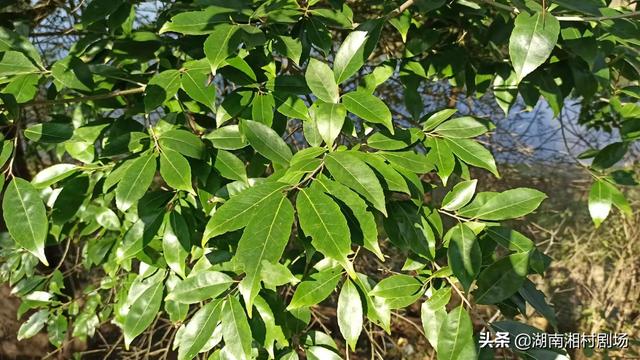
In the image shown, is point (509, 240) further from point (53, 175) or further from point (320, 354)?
point (53, 175)

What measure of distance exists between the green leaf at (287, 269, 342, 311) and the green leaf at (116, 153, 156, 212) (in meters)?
0.34

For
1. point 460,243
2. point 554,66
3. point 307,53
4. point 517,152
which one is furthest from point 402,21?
point 517,152

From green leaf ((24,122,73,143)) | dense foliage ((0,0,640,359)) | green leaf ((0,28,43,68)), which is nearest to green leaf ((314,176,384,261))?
dense foliage ((0,0,640,359))

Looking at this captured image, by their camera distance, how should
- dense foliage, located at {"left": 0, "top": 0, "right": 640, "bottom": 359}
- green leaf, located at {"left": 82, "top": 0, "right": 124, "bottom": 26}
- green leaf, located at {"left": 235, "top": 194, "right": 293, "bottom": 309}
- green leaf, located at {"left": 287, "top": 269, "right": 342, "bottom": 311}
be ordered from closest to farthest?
1. green leaf, located at {"left": 235, "top": 194, "right": 293, "bottom": 309}
2. dense foliage, located at {"left": 0, "top": 0, "right": 640, "bottom": 359}
3. green leaf, located at {"left": 287, "top": 269, "right": 342, "bottom": 311}
4. green leaf, located at {"left": 82, "top": 0, "right": 124, "bottom": 26}

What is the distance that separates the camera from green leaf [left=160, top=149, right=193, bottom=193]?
3.13 feet

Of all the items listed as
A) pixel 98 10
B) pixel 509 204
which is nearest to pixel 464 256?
pixel 509 204

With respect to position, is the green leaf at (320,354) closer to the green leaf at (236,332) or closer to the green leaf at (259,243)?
the green leaf at (236,332)

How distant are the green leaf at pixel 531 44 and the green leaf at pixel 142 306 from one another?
34.3 inches

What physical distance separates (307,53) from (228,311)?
602 millimetres

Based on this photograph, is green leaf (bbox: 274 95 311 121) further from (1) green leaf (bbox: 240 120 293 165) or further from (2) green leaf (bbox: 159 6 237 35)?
(2) green leaf (bbox: 159 6 237 35)

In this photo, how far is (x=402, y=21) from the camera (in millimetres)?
1287

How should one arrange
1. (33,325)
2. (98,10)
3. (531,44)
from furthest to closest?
(33,325), (98,10), (531,44)

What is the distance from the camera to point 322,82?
1.05 metres

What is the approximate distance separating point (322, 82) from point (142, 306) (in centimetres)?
62
